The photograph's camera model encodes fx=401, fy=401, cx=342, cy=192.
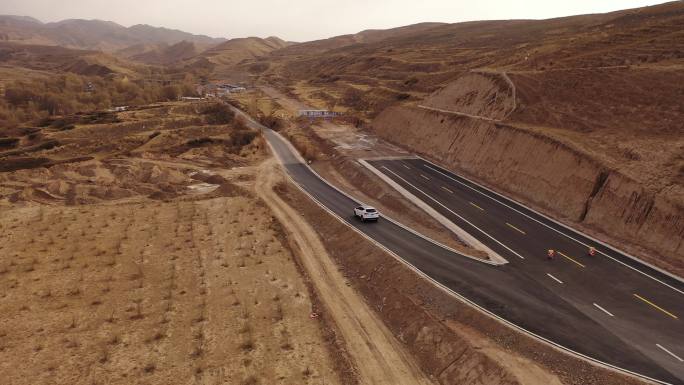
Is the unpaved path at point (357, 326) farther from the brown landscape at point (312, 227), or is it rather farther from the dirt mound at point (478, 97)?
the dirt mound at point (478, 97)

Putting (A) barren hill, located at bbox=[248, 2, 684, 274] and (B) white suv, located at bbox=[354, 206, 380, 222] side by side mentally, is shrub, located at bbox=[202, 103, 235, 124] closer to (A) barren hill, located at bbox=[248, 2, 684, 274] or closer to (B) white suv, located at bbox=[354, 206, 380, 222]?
(A) barren hill, located at bbox=[248, 2, 684, 274]

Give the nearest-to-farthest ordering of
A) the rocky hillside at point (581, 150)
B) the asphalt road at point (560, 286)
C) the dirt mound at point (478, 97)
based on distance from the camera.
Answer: the asphalt road at point (560, 286) < the rocky hillside at point (581, 150) < the dirt mound at point (478, 97)

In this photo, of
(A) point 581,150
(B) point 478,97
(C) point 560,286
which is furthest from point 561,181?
(B) point 478,97

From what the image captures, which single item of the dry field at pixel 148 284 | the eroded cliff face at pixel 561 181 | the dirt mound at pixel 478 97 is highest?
the dirt mound at pixel 478 97

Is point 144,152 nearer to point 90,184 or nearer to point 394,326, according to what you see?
point 90,184

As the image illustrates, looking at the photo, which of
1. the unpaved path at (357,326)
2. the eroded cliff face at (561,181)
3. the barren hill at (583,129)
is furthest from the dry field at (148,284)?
the barren hill at (583,129)
